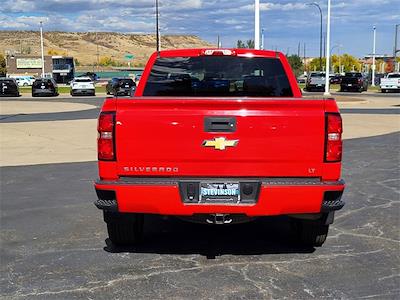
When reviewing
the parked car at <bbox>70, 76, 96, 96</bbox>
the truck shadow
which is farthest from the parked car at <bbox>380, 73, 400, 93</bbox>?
the truck shadow

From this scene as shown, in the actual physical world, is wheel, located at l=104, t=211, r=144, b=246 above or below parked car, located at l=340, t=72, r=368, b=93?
below

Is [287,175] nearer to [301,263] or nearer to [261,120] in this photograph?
[261,120]

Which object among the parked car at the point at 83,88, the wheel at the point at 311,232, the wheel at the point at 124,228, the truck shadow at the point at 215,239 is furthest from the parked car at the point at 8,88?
the wheel at the point at 311,232

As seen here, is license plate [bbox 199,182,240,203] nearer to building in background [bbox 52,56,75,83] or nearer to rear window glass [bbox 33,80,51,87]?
rear window glass [bbox 33,80,51,87]

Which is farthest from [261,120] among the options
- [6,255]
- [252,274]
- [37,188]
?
[37,188]

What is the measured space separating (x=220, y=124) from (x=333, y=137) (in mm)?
956

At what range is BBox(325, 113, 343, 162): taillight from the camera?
4539 millimetres

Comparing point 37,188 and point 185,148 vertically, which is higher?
point 185,148

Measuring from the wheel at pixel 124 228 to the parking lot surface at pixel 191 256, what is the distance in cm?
11

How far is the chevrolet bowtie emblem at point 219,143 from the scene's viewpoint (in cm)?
452

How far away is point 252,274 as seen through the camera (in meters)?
4.79

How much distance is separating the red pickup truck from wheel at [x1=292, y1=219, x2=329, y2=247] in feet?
2.26

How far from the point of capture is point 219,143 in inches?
178

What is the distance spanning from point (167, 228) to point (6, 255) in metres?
1.83
